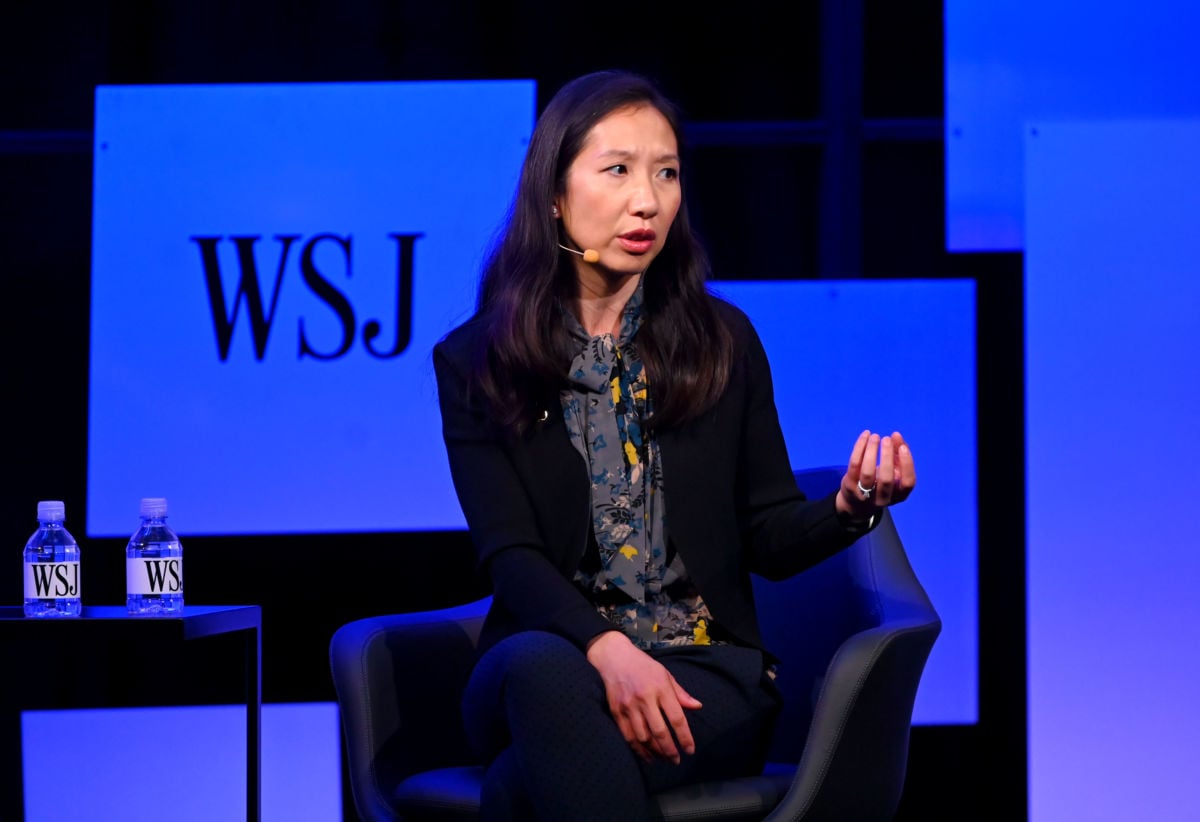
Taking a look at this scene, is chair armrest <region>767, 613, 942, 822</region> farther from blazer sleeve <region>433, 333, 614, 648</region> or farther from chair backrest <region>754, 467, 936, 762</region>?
blazer sleeve <region>433, 333, 614, 648</region>

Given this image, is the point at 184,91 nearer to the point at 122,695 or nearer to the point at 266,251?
the point at 266,251

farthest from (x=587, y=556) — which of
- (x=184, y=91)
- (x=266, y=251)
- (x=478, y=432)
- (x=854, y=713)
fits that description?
(x=184, y=91)

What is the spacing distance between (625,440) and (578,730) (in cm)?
47

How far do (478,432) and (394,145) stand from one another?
1.30 m

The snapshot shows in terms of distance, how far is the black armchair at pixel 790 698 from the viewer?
5.71ft

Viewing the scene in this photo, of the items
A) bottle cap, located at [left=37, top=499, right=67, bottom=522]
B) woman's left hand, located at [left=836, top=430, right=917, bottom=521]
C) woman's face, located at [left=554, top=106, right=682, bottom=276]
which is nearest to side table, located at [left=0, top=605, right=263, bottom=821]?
bottle cap, located at [left=37, top=499, right=67, bottom=522]

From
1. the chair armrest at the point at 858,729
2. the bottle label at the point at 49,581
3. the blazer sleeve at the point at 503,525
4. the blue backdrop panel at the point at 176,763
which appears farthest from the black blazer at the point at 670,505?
the blue backdrop panel at the point at 176,763

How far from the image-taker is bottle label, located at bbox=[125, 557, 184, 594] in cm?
215

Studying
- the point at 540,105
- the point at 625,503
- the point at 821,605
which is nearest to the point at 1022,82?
the point at 540,105

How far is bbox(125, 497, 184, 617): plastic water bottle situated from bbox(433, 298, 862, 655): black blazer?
1.74 ft

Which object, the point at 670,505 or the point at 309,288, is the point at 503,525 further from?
the point at 309,288

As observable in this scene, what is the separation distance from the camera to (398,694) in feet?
6.71

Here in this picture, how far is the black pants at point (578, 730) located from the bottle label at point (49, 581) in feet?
2.53

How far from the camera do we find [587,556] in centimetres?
189
